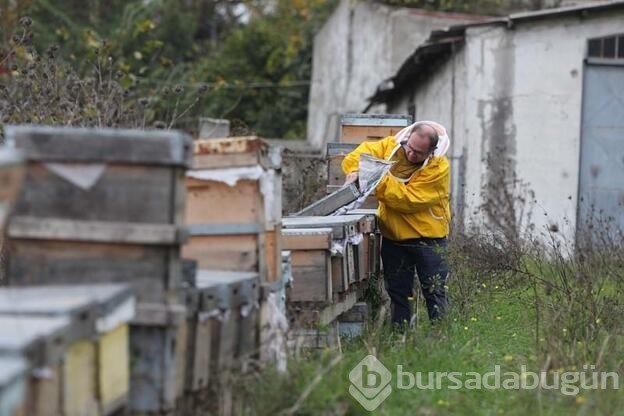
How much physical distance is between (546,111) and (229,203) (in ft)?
33.8

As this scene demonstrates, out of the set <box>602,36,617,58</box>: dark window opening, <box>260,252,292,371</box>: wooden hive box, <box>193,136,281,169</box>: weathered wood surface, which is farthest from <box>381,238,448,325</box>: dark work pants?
<box>602,36,617,58</box>: dark window opening

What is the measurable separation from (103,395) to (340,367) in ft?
6.52

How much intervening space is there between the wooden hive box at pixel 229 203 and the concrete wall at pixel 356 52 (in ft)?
50.8

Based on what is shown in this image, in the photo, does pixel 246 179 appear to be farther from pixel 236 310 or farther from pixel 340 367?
pixel 340 367

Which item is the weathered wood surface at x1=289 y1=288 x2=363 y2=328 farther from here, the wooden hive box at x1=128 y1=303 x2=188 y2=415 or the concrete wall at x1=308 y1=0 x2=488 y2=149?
the concrete wall at x1=308 y1=0 x2=488 y2=149

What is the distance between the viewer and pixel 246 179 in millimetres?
5410

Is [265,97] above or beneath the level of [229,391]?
above

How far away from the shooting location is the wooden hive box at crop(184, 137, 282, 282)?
17.8ft

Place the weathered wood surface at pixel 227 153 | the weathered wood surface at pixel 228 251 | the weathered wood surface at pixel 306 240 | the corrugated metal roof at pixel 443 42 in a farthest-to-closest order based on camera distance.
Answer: the corrugated metal roof at pixel 443 42
the weathered wood surface at pixel 306 240
the weathered wood surface at pixel 228 251
the weathered wood surface at pixel 227 153

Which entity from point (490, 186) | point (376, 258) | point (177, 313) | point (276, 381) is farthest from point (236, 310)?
point (490, 186)

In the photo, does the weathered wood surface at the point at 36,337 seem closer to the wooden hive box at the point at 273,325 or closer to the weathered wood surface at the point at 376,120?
the wooden hive box at the point at 273,325

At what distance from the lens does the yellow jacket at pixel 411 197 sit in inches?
316

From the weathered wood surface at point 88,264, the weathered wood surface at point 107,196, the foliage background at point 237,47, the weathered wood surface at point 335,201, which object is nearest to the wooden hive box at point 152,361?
the weathered wood surface at point 88,264

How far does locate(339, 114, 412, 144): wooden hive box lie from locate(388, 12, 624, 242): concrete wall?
4.19m
